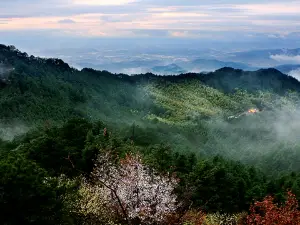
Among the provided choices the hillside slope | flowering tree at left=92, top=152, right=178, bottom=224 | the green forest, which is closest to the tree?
the green forest

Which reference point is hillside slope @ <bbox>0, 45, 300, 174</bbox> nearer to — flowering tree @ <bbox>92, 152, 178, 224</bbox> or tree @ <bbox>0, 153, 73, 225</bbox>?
flowering tree @ <bbox>92, 152, 178, 224</bbox>

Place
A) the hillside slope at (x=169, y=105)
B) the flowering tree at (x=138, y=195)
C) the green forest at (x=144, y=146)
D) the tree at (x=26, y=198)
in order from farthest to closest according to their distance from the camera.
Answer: the hillside slope at (x=169, y=105)
the green forest at (x=144, y=146)
the flowering tree at (x=138, y=195)
the tree at (x=26, y=198)

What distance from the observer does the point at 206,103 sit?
141 meters

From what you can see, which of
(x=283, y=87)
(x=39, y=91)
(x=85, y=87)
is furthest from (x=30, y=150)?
(x=283, y=87)

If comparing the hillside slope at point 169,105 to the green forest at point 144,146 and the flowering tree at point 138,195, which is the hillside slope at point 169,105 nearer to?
the green forest at point 144,146

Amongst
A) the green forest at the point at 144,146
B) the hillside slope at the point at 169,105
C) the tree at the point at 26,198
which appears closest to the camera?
the tree at the point at 26,198

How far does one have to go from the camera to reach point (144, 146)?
57.0m

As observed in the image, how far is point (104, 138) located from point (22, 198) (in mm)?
18269

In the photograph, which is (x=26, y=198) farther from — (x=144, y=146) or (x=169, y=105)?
(x=169, y=105)

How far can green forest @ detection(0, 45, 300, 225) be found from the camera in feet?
71.5

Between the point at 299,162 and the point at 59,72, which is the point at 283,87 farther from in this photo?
the point at 299,162

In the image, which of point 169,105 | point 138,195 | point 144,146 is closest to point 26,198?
point 138,195

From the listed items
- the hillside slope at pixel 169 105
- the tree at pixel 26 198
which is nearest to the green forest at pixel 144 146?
the tree at pixel 26 198

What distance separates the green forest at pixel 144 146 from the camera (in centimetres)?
2178
